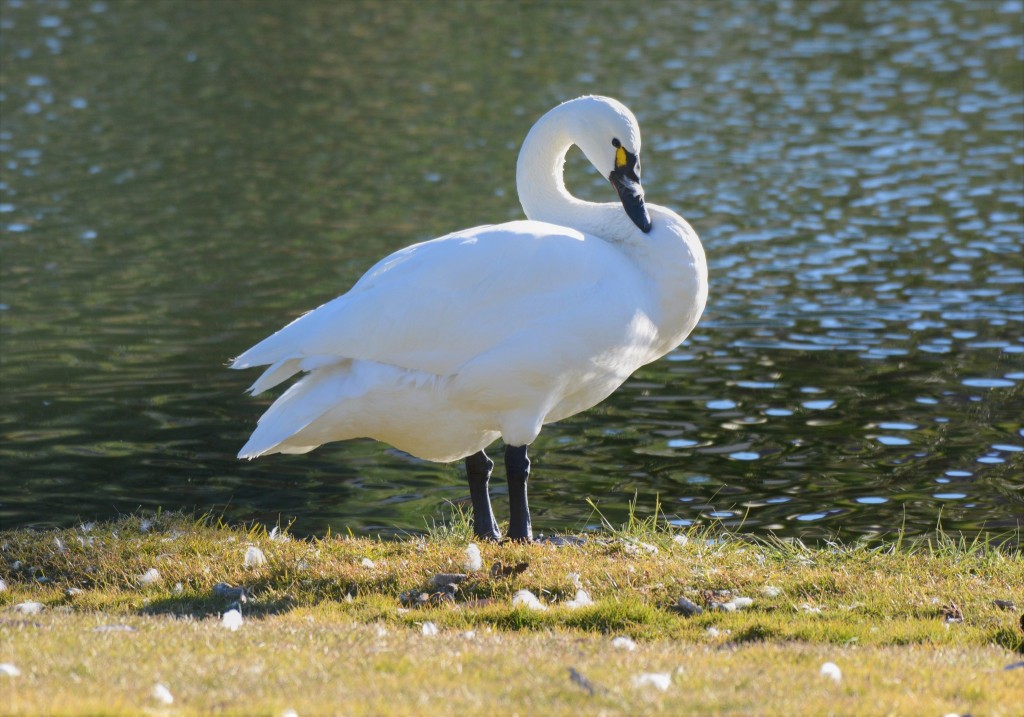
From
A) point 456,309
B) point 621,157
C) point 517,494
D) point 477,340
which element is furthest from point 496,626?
point 621,157

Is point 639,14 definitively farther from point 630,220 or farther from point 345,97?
point 630,220

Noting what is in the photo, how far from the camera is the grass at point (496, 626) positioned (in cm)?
530

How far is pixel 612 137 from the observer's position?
861 cm

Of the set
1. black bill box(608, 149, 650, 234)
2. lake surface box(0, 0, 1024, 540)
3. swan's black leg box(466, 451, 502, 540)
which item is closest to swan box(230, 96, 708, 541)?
Result: black bill box(608, 149, 650, 234)

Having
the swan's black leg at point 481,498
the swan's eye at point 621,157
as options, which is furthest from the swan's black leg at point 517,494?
the swan's eye at point 621,157

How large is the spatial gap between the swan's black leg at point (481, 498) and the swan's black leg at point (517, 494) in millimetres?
245

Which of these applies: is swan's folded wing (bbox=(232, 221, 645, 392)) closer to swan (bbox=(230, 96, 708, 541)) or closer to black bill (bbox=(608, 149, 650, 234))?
swan (bbox=(230, 96, 708, 541))

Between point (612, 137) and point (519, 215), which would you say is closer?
point (612, 137)

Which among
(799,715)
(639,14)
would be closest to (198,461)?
(799,715)

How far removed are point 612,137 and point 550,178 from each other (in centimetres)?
54

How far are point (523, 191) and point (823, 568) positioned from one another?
294 cm

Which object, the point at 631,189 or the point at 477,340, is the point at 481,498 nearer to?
the point at 477,340

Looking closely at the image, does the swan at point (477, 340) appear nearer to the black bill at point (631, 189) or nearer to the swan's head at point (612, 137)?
the black bill at point (631, 189)

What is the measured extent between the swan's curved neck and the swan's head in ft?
0.45
